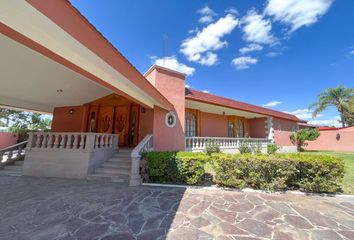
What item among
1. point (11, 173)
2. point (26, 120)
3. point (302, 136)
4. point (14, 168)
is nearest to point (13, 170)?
point (14, 168)

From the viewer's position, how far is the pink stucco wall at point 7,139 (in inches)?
582

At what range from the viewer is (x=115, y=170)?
690 centimetres

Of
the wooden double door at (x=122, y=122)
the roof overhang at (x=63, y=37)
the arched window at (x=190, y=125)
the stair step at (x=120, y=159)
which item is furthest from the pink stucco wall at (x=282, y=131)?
the roof overhang at (x=63, y=37)

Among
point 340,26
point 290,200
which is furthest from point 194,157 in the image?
point 340,26

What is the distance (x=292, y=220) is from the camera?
334cm

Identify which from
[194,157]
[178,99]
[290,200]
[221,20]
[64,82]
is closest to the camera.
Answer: [290,200]

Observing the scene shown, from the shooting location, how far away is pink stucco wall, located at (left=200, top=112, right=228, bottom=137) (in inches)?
516

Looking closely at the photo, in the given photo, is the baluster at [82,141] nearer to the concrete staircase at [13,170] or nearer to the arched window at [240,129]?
the concrete staircase at [13,170]

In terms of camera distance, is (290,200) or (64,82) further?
(64,82)

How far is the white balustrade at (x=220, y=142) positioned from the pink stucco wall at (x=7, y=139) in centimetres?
1630

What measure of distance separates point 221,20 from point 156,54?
14.6 feet

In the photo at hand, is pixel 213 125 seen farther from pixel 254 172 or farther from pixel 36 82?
pixel 36 82

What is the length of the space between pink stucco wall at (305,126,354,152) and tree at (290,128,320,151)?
5.74 meters

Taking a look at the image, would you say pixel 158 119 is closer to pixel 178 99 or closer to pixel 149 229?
pixel 178 99
